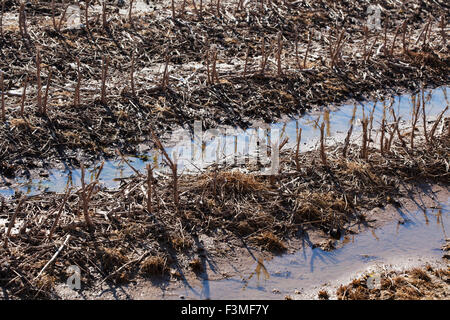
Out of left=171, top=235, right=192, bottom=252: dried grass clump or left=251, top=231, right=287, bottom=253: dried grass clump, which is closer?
left=171, top=235, right=192, bottom=252: dried grass clump

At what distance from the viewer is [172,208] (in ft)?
19.7

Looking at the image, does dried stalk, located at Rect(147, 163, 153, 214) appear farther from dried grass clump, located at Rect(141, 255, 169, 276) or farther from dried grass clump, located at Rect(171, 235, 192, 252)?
dried grass clump, located at Rect(141, 255, 169, 276)

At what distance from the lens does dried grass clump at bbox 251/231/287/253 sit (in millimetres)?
5688

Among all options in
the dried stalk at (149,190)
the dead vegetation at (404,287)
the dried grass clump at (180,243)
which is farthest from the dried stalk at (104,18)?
the dead vegetation at (404,287)

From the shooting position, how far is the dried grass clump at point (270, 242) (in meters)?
5.69

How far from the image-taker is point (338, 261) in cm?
564

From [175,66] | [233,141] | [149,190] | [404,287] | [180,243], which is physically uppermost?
[175,66]

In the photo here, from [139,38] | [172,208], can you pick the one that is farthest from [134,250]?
[139,38]

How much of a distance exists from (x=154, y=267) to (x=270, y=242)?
3.75ft

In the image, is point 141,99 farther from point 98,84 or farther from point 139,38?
point 139,38

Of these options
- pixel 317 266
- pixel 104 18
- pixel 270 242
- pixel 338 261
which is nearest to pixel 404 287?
pixel 338 261

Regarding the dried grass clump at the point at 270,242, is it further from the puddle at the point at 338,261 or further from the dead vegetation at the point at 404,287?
the dead vegetation at the point at 404,287

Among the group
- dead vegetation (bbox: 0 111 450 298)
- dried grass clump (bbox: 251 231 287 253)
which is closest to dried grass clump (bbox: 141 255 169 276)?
dead vegetation (bbox: 0 111 450 298)

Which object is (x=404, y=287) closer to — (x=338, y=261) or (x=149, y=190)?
(x=338, y=261)
